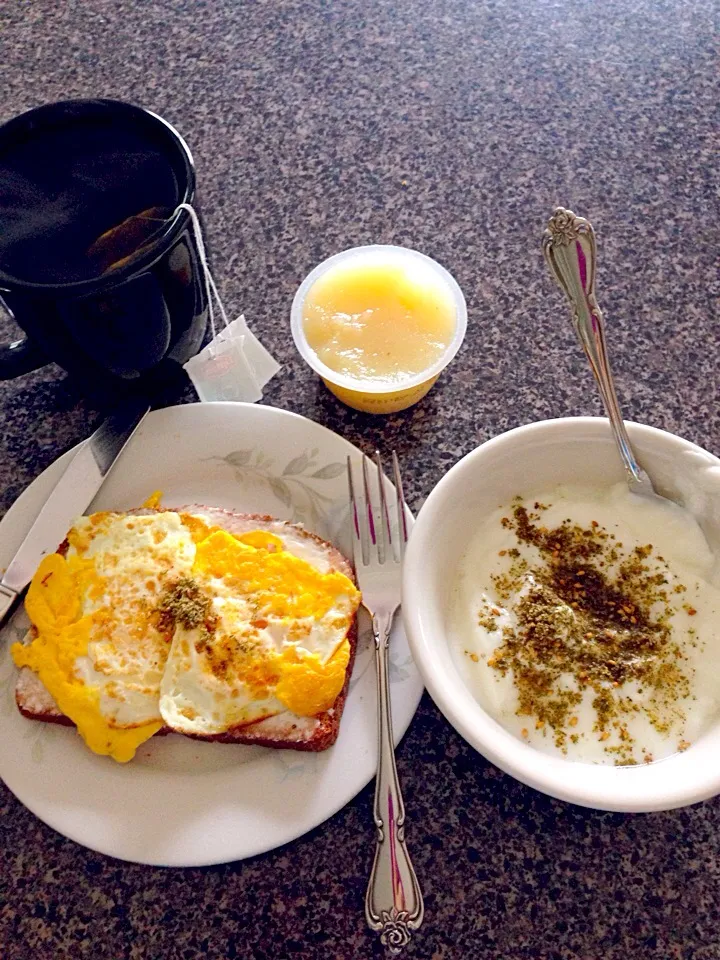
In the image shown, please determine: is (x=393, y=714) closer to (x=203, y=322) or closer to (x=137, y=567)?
(x=137, y=567)

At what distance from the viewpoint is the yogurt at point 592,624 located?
837mm

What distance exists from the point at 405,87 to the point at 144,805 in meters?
1.24

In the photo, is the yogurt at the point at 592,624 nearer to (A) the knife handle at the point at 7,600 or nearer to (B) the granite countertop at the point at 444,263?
(B) the granite countertop at the point at 444,263

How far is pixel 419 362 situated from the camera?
1.09m

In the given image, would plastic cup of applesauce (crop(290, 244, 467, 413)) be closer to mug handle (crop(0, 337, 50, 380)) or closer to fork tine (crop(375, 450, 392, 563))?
fork tine (crop(375, 450, 392, 563))

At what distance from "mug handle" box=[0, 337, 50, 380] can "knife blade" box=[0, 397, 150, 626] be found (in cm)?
12

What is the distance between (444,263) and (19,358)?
2.14ft

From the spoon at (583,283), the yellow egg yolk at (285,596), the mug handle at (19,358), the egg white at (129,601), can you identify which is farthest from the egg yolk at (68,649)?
the spoon at (583,283)

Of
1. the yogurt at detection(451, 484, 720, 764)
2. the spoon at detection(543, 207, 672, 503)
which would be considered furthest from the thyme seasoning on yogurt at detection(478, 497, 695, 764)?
the spoon at detection(543, 207, 672, 503)

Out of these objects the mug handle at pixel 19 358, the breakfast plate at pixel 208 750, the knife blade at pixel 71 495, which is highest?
the mug handle at pixel 19 358

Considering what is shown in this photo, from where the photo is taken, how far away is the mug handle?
1.03 meters

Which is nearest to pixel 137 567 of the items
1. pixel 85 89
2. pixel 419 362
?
pixel 419 362

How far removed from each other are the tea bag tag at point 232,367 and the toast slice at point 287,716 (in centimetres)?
22

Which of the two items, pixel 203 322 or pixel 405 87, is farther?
pixel 405 87
